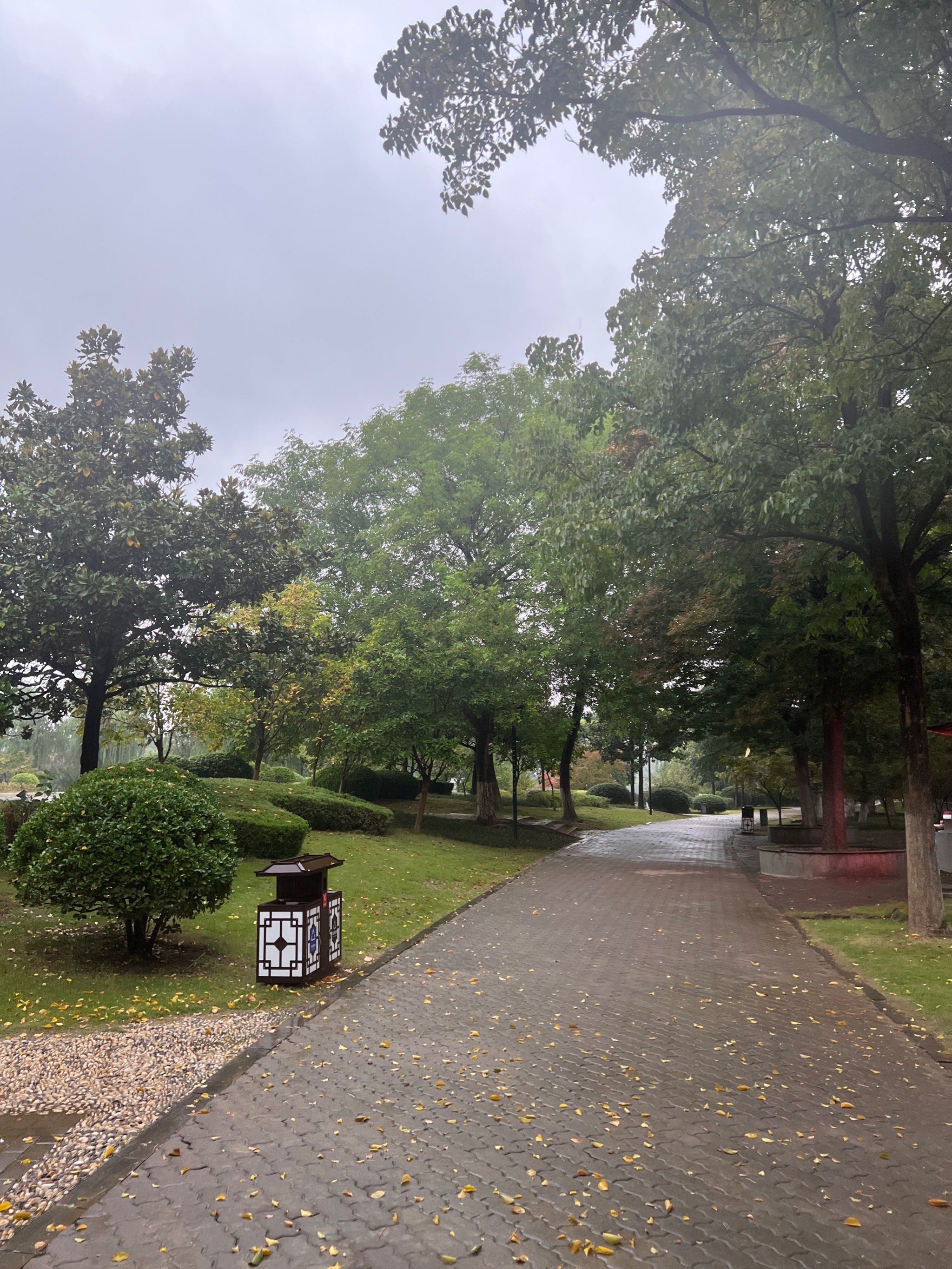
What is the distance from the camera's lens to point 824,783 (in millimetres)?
17109

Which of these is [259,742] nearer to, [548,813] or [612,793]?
[548,813]

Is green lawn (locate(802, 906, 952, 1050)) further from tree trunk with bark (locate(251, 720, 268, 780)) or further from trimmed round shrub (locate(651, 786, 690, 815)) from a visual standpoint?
trimmed round shrub (locate(651, 786, 690, 815))

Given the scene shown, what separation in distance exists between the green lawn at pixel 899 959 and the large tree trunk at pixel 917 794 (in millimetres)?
368

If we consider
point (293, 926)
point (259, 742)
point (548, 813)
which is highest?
point (259, 742)

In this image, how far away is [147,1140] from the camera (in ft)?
13.0

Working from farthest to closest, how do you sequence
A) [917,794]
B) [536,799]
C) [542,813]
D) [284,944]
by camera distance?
[536,799], [542,813], [917,794], [284,944]

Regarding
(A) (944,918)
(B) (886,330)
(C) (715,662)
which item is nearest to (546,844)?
(C) (715,662)

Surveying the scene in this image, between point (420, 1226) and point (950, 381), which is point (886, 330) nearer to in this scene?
point (950, 381)

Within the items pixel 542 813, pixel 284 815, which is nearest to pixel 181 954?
pixel 284 815

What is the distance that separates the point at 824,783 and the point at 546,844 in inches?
348

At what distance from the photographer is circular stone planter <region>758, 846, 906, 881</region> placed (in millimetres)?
15945

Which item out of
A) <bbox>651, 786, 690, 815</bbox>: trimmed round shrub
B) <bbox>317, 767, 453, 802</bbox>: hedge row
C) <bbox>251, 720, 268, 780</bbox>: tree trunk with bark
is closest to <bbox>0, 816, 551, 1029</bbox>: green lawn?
<bbox>251, 720, 268, 780</bbox>: tree trunk with bark

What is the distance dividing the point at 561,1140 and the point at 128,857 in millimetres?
4465

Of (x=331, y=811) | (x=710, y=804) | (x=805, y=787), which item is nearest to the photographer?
(x=331, y=811)
